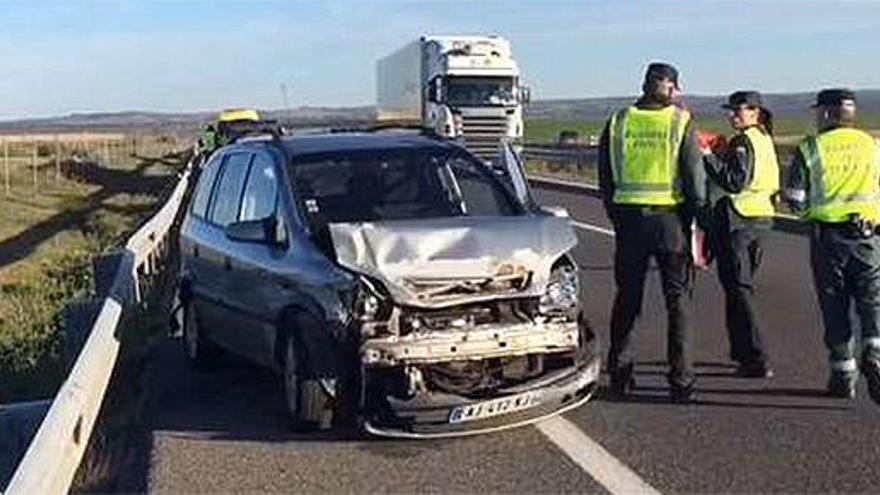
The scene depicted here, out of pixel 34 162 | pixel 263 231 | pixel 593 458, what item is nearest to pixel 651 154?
pixel 593 458

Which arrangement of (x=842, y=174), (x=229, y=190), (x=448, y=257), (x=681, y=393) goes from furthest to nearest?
(x=229, y=190) → (x=842, y=174) → (x=681, y=393) → (x=448, y=257)

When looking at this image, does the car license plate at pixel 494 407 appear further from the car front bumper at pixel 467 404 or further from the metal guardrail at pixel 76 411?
the metal guardrail at pixel 76 411

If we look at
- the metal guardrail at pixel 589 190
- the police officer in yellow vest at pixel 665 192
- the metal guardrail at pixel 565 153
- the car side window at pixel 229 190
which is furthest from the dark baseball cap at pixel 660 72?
the metal guardrail at pixel 565 153

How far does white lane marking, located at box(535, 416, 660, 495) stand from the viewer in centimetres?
635

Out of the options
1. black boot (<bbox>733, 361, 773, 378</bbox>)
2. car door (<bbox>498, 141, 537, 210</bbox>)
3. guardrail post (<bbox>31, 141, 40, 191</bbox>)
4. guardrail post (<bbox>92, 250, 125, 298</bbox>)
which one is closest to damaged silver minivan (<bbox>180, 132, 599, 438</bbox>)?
car door (<bbox>498, 141, 537, 210</bbox>)

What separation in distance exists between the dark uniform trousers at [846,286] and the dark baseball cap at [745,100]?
49.4 inches

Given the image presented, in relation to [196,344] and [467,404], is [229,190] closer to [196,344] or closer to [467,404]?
[196,344]

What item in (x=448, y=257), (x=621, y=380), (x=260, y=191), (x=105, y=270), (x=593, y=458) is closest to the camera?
(x=593, y=458)

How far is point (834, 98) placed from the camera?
332 inches

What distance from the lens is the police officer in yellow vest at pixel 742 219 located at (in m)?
9.19

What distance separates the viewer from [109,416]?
9.04 metres

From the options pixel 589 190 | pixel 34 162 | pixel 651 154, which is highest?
pixel 651 154

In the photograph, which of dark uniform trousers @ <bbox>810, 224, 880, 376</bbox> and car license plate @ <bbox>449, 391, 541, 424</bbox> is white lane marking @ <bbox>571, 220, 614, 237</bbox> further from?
car license plate @ <bbox>449, 391, 541, 424</bbox>

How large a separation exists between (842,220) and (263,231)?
3.36 meters
